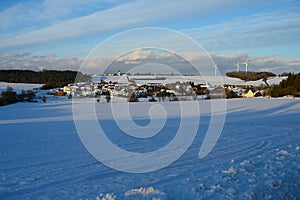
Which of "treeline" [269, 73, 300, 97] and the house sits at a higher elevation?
"treeline" [269, 73, 300, 97]

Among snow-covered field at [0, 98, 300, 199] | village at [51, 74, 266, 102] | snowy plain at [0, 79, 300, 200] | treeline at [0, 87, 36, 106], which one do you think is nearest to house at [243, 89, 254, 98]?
village at [51, 74, 266, 102]

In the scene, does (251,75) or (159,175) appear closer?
(159,175)

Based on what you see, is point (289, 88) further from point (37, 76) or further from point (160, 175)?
point (37, 76)

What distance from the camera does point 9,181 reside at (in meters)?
6.21

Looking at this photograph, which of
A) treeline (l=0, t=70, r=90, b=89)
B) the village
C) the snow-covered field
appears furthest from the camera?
treeline (l=0, t=70, r=90, b=89)

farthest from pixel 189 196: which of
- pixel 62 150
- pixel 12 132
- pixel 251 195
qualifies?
pixel 12 132

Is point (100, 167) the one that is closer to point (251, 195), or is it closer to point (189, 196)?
point (189, 196)

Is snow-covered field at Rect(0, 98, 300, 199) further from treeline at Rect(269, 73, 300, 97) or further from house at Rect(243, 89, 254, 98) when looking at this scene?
house at Rect(243, 89, 254, 98)

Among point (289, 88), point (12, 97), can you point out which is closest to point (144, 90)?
point (12, 97)

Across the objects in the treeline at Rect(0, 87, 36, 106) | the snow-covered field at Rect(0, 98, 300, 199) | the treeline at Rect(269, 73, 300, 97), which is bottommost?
the snow-covered field at Rect(0, 98, 300, 199)

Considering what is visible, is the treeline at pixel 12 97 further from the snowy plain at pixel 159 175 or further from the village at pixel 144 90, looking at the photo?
the snowy plain at pixel 159 175

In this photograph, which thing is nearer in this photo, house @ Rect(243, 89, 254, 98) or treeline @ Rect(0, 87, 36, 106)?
treeline @ Rect(0, 87, 36, 106)

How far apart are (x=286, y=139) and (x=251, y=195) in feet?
22.0

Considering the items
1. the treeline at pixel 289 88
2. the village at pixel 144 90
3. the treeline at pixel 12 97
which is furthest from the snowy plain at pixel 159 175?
the treeline at pixel 289 88
